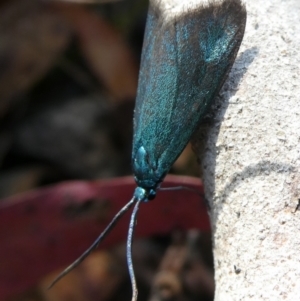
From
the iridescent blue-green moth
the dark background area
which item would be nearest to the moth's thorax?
the iridescent blue-green moth

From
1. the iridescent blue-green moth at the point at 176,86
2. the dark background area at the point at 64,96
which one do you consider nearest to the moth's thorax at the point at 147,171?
the iridescent blue-green moth at the point at 176,86

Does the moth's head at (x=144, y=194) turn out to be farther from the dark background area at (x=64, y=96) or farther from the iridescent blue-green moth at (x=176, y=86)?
the dark background area at (x=64, y=96)

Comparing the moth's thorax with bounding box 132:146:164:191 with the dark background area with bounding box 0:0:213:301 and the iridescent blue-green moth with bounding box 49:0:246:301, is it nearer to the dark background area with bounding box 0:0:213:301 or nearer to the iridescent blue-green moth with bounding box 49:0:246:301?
the iridescent blue-green moth with bounding box 49:0:246:301

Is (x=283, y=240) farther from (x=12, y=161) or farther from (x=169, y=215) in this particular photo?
(x=12, y=161)

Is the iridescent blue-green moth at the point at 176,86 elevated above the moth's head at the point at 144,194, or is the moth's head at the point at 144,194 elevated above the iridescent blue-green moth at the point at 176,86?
the iridescent blue-green moth at the point at 176,86

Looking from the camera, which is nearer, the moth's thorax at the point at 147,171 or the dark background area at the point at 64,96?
the moth's thorax at the point at 147,171

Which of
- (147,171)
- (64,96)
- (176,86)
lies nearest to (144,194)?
(147,171)

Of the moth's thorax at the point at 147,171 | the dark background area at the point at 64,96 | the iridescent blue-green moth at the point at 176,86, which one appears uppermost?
the iridescent blue-green moth at the point at 176,86

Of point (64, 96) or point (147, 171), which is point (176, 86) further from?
point (64, 96)

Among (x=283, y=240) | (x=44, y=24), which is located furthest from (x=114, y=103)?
(x=283, y=240)
